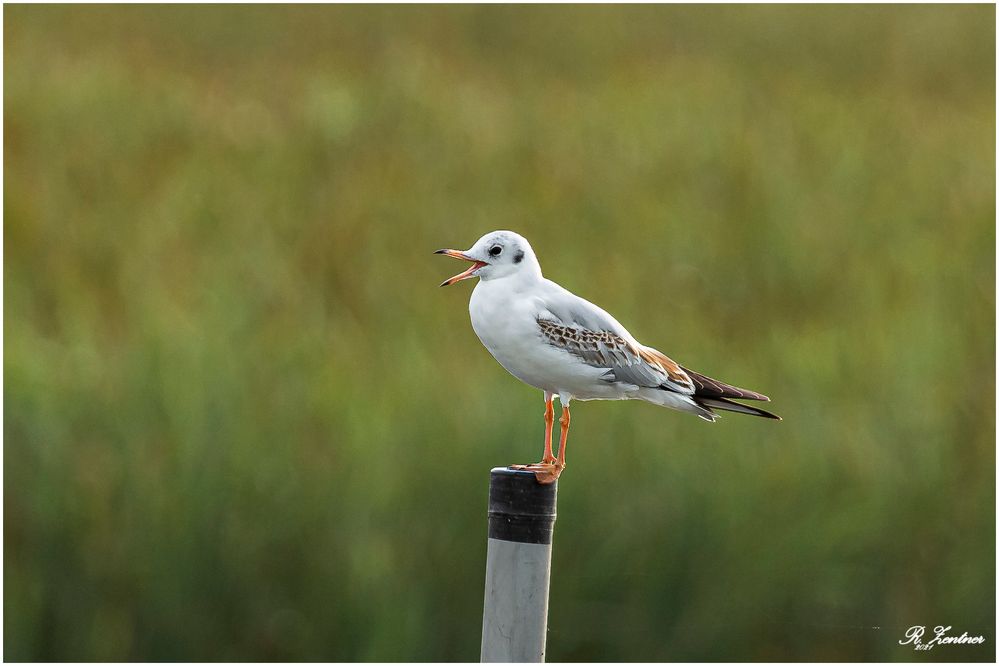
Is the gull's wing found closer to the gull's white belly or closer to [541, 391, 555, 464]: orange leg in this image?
the gull's white belly

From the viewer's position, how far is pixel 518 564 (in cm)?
246

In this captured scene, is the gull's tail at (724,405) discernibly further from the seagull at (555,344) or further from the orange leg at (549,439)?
the orange leg at (549,439)

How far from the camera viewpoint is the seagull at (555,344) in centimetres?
245

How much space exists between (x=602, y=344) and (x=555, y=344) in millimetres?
151

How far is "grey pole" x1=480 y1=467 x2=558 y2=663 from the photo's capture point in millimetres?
2457

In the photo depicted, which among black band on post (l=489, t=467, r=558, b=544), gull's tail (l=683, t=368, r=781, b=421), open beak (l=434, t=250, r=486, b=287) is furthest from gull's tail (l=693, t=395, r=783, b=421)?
open beak (l=434, t=250, r=486, b=287)

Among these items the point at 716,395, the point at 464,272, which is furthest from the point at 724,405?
the point at 464,272

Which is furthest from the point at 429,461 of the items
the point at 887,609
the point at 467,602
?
the point at 887,609

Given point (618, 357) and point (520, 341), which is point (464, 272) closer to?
point (520, 341)

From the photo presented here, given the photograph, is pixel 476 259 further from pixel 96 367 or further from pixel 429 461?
pixel 96 367

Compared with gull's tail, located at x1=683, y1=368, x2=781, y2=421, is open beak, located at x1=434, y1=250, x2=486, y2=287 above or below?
above

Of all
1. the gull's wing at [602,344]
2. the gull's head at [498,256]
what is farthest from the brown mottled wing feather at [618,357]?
the gull's head at [498,256]

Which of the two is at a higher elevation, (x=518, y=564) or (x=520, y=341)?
(x=520, y=341)

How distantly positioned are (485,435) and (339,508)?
0.56 metres
